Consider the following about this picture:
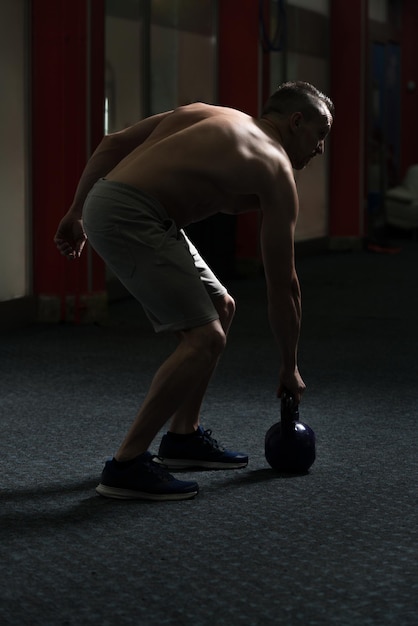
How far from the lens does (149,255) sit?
3.28 meters

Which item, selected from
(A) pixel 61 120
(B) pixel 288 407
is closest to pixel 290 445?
(B) pixel 288 407

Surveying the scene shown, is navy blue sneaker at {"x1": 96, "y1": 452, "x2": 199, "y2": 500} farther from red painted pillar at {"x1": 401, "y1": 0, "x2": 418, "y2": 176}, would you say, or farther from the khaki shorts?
red painted pillar at {"x1": 401, "y1": 0, "x2": 418, "y2": 176}

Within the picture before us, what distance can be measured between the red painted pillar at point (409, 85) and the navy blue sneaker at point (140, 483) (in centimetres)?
1227

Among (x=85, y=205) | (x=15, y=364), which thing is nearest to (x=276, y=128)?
(x=85, y=205)

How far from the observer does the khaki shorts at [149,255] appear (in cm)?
326

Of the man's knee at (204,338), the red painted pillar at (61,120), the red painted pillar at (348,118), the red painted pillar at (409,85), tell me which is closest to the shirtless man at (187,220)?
the man's knee at (204,338)

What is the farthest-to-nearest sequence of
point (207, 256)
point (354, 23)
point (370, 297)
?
1. point (354, 23)
2. point (207, 256)
3. point (370, 297)

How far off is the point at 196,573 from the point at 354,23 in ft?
32.4

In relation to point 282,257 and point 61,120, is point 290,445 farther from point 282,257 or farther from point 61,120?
point 61,120

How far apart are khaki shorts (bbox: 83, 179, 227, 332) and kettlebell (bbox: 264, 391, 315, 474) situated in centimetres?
47

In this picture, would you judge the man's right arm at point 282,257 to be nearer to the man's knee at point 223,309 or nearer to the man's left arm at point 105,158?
the man's knee at point 223,309

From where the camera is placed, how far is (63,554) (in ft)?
9.42

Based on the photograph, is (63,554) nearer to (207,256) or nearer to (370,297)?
(370,297)

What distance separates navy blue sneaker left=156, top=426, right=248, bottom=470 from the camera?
3715 millimetres
